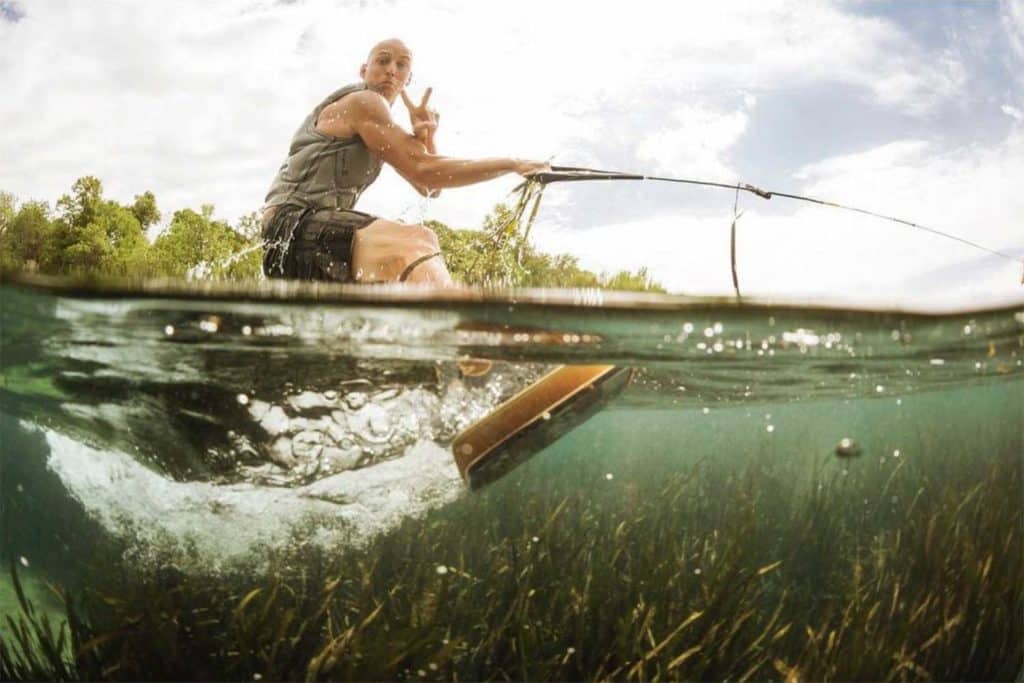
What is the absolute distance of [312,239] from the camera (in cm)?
235

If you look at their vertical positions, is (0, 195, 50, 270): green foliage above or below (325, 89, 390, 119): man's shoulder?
below

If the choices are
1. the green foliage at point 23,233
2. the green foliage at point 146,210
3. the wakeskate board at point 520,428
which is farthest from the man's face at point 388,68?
the green foliage at point 23,233

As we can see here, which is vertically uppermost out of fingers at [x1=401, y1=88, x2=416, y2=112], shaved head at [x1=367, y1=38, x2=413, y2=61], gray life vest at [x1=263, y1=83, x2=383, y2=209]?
shaved head at [x1=367, y1=38, x2=413, y2=61]

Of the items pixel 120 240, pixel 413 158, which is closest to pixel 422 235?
pixel 413 158

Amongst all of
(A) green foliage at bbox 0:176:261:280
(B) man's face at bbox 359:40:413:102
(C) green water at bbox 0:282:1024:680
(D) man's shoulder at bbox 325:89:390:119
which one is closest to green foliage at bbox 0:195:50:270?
(A) green foliage at bbox 0:176:261:280

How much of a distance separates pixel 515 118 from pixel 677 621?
5.25 feet

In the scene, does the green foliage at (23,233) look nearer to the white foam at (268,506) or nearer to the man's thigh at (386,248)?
the white foam at (268,506)

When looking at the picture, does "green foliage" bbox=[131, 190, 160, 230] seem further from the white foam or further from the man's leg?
the white foam

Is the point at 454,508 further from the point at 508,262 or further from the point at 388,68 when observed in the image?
the point at 388,68

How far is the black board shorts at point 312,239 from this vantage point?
2342mm

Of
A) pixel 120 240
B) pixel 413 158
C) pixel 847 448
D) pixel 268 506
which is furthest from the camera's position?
pixel 847 448

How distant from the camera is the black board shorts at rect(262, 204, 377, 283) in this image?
2.34 meters

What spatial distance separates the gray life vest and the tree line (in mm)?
135

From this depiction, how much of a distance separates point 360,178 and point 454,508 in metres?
1.09
